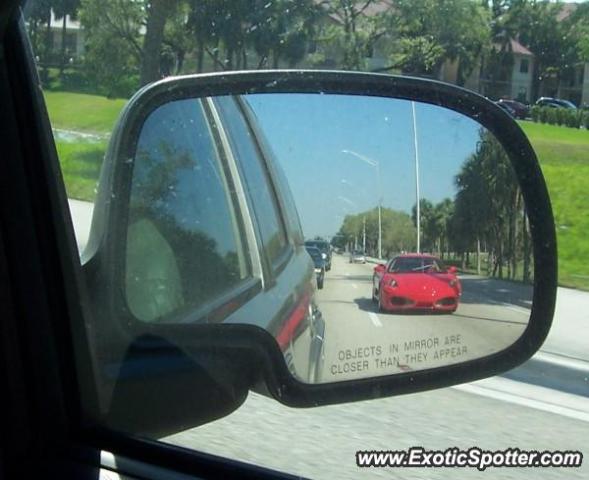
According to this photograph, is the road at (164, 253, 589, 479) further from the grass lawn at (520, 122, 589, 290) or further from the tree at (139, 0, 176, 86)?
the tree at (139, 0, 176, 86)

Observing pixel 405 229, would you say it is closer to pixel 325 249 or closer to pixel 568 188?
pixel 325 249

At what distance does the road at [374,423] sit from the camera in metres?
2.48

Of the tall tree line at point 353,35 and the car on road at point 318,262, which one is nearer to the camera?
the car on road at point 318,262

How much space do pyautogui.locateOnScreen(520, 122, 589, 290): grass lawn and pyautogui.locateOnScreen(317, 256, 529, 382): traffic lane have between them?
1.50 feet

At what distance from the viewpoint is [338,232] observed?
2453 millimetres

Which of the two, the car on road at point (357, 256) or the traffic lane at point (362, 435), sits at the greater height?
the car on road at point (357, 256)

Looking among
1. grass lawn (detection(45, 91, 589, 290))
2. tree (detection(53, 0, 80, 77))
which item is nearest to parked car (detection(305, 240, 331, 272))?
grass lawn (detection(45, 91, 589, 290))

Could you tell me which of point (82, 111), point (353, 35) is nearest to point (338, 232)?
point (353, 35)

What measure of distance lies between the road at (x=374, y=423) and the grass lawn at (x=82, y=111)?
0.92 feet

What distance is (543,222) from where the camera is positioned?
242 cm

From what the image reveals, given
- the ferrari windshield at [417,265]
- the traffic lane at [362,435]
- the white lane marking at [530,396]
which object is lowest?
the white lane marking at [530,396]

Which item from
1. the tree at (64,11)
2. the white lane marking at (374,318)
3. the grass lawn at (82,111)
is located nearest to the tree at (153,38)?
the grass lawn at (82,111)

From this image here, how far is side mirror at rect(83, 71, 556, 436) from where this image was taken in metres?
2.42

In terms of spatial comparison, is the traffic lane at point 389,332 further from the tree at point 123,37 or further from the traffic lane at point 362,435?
the tree at point 123,37
